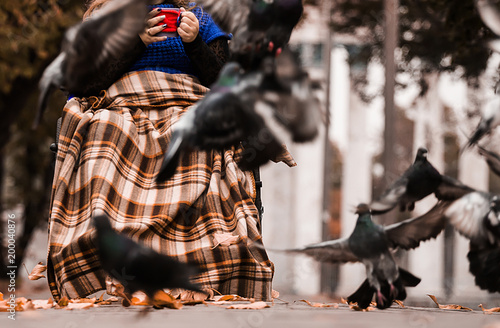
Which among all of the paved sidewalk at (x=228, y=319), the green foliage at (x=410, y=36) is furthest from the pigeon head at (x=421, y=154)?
the green foliage at (x=410, y=36)

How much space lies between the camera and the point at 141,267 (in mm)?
2055

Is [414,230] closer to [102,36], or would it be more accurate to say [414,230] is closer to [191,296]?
[191,296]

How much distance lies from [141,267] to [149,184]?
121 cm

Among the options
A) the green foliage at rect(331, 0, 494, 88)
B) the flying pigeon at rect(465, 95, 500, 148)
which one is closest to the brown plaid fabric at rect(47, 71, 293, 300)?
the flying pigeon at rect(465, 95, 500, 148)

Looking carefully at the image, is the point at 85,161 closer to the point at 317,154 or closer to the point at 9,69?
the point at 9,69

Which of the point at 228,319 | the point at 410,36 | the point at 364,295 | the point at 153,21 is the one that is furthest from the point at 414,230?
the point at 410,36

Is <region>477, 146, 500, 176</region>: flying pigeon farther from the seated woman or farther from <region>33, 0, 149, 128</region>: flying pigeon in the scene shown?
<region>33, 0, 149, 128</region>: flying pigeon

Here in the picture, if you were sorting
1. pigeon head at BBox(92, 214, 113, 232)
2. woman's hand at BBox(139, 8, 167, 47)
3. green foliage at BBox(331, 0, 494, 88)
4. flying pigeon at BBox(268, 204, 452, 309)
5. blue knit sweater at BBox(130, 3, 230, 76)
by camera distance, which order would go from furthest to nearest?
→ 1. green foliage at BBox(331, 0, 494, 88)
2. blue knit sweater at BBox(130, 3, 230, 76)
3. flying pigeon at BBox(268, 204, 452, 309)
4. woman's hand at BBox(139, 8, 167, 47)
5. pigeon head at BBox(92, 214, 113, 232)

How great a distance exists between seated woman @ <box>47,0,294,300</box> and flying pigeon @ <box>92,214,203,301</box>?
0.90 metres

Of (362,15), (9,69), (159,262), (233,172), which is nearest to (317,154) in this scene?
(362,15)

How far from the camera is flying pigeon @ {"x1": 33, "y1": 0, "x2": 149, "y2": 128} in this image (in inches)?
72.4

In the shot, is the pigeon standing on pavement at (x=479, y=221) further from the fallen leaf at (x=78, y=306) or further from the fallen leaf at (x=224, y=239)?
the fallen leaf at (x=78, y=306)

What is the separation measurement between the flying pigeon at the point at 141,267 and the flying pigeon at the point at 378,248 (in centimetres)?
49

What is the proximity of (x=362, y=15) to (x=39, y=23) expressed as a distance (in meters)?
4.97
